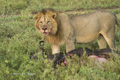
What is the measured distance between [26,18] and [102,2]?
16.1ft

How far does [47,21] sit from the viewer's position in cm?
448

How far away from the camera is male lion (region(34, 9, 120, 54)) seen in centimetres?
452

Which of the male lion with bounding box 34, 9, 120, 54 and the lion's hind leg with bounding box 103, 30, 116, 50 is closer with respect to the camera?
the male lion with bounding box 34, 9, 120, 54

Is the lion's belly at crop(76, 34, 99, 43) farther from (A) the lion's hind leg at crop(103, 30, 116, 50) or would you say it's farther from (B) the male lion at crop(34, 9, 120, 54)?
(A) the lion's hind leg at crop(103, 30, 116, 50)

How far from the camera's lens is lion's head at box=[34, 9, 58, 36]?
4.45 meters

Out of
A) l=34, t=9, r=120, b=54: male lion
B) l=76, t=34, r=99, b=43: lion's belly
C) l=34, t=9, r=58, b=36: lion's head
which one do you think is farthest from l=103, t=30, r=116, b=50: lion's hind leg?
l=34, t=9, r=58, b=36: lion's head

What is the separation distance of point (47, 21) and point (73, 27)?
700mm

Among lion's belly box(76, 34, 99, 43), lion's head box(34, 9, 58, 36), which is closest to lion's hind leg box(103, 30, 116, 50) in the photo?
lion's belly box(76, 34, 99, 43)

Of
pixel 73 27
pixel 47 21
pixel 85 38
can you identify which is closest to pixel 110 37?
pixel 85 38

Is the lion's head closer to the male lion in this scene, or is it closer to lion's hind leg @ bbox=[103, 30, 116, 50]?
the male lion

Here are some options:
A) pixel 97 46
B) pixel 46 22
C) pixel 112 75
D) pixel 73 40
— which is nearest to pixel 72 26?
pixel 73 40

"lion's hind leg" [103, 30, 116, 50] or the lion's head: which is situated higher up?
the lion's head

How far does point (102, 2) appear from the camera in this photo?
11.9 m

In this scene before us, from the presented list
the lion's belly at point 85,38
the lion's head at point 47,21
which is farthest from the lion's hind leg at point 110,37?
the lion's head at point 47,21
